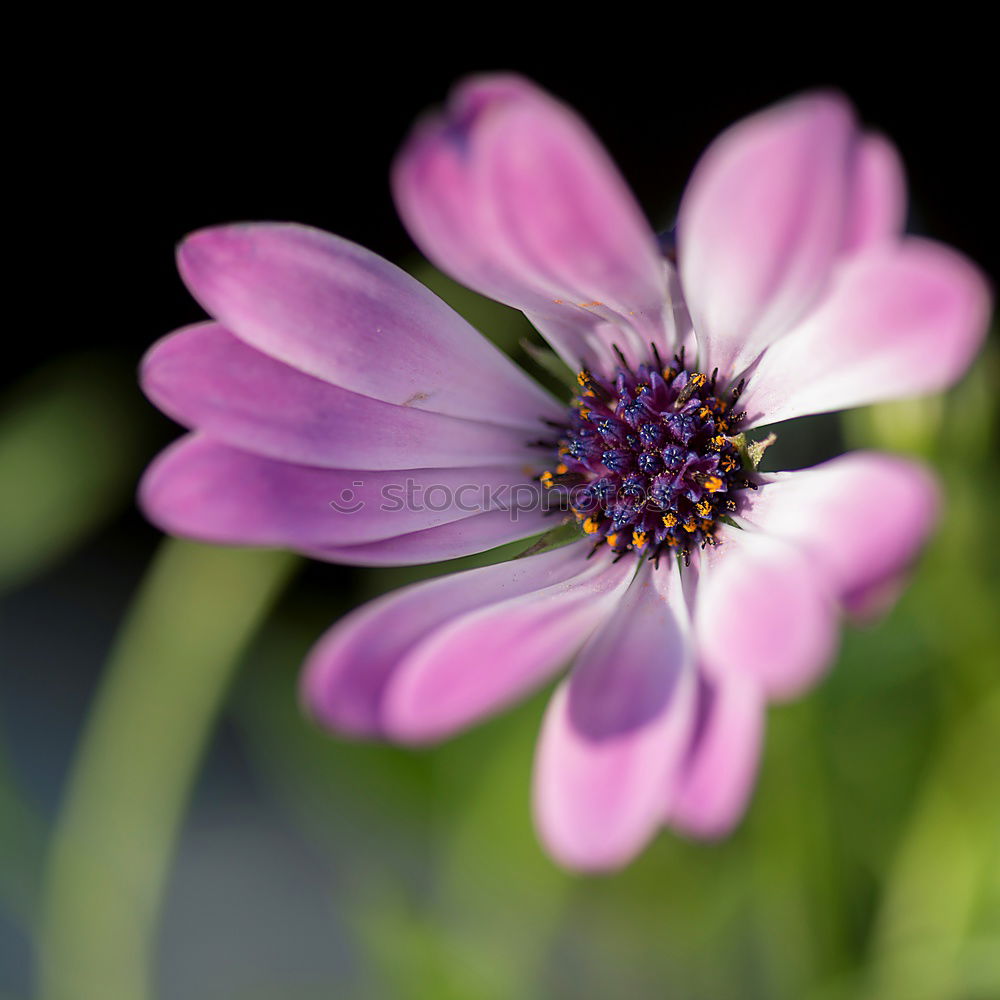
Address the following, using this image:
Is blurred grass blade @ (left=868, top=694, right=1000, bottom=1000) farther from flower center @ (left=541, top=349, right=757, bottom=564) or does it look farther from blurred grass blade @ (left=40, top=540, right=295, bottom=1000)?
blurred grass blade @ (left=40, top=540, right=295, bottom=1000)

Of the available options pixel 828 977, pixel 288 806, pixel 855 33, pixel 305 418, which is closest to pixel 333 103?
pixel 855 33

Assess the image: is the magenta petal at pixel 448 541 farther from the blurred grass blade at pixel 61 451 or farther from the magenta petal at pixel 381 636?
the blurred grass blade at pixel 61 451

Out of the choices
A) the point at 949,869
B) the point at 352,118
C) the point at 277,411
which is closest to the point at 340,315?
the point at 277,411

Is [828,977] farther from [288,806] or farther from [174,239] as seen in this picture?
[174,239]

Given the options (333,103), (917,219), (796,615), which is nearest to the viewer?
(796,615)

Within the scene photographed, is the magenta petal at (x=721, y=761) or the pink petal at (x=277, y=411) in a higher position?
the pink petal at (x=277, y=411)

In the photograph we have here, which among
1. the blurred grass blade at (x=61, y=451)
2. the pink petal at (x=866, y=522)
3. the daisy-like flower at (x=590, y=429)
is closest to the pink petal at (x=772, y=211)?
the daisy-like flower at (x=590, y=429)
